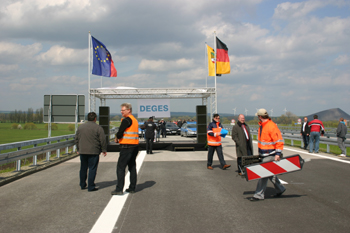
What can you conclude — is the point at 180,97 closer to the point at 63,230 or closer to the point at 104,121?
the point at 104,121

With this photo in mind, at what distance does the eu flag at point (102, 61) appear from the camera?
20516mm

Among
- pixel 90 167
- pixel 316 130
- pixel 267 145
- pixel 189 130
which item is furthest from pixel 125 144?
pixel 189 130

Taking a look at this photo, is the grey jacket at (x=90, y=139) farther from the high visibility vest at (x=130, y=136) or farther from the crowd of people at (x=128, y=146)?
the high visibility vest at (x=130, y=136)

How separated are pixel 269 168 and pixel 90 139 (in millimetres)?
4018

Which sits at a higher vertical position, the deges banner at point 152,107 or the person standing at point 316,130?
the deges banner at point 152,107

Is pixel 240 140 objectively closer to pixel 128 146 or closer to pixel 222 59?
pixel 128 146

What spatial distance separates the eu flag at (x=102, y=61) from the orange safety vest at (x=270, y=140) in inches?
625

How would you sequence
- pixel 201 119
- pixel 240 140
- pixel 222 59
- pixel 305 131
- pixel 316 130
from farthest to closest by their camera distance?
pixel 222 59 < pixel 201 119 < pixel 305 131 < pixel 316 130 < pixel 240 140

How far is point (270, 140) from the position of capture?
627cm

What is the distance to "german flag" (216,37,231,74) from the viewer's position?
2120 cm

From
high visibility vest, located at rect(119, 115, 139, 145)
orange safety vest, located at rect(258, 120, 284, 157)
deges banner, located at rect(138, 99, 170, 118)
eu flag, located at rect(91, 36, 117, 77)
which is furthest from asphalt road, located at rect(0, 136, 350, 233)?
eu flag, located at rect(91, 36, 117, 77)

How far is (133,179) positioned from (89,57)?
1502cm

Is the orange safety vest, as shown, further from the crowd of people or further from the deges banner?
the deges banner

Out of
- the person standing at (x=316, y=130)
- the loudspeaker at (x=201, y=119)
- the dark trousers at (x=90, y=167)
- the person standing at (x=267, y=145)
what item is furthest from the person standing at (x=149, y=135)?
the person standing at (x=267, y=145)
